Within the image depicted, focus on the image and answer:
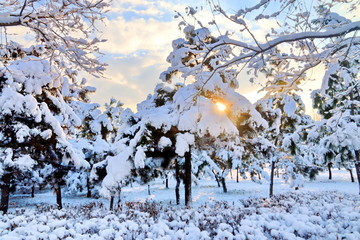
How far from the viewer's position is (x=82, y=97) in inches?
863

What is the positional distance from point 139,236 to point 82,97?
64.9ft

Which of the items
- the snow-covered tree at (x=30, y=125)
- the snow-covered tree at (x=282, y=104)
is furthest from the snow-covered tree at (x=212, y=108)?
the snow-covered tree at (x=30, y=125)

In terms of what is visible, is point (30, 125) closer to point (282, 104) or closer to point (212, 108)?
Answer: point (212, 108)

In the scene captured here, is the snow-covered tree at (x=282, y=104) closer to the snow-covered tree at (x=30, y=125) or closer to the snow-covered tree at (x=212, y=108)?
the snow-covered tree at (x=212, y=108)

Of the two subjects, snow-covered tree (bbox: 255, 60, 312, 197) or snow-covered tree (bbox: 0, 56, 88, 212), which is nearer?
snow-covered tree (bbox: 255, 60, 312, 197)

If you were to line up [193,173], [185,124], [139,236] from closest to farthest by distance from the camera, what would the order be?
[139,236], [185,124], [193,173]

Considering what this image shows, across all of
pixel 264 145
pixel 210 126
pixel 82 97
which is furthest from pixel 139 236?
pixel 82 97

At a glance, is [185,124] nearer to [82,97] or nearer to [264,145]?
[264,145]

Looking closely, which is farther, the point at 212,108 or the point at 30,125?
the point at 30,125

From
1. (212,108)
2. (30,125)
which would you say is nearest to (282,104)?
(212,108)

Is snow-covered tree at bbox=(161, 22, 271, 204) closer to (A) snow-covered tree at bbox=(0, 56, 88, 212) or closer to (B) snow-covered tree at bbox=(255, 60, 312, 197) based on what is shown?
(B) snow-covered tree at bbox=(255, 60, 312, 197)

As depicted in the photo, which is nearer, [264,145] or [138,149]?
[138,149]

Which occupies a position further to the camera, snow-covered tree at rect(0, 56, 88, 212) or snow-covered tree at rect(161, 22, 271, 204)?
snow-covered tree at rect(0, 56, 88, 212)

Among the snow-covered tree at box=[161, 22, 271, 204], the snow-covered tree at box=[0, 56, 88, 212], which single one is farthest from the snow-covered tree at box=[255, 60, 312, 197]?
the snow-covered tree at box=[0, 56, 88, 212]
